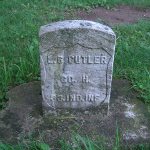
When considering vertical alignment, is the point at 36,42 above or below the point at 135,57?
above

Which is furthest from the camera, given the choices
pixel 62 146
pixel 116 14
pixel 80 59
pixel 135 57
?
pixel 116 14

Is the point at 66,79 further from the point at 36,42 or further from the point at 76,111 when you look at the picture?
the point at 36,42

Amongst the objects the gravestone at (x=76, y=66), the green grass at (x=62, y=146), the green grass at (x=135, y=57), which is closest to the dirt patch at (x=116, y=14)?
the green grass at (x=135, y=57)

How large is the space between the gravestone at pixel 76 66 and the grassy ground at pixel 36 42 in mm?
724

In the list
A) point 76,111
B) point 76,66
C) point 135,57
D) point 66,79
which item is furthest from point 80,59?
point 135,57

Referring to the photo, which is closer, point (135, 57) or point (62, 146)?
point (62, 146)

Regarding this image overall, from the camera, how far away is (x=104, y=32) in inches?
79.1

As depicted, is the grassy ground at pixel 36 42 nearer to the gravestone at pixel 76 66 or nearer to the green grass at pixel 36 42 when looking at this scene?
the green grass at pixel 36 42

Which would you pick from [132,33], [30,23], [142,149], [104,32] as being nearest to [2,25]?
[30,23]

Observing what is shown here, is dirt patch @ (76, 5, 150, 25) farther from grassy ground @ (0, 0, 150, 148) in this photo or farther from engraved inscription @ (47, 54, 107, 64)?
engraved inscription @ (47, 54, 107, 64)

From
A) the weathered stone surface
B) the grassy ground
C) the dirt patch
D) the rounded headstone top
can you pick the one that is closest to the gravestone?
the rounded headstone top

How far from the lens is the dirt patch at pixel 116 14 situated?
518 cm

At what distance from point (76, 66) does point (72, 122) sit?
2.04ft

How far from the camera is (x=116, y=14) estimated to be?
18.2ft
